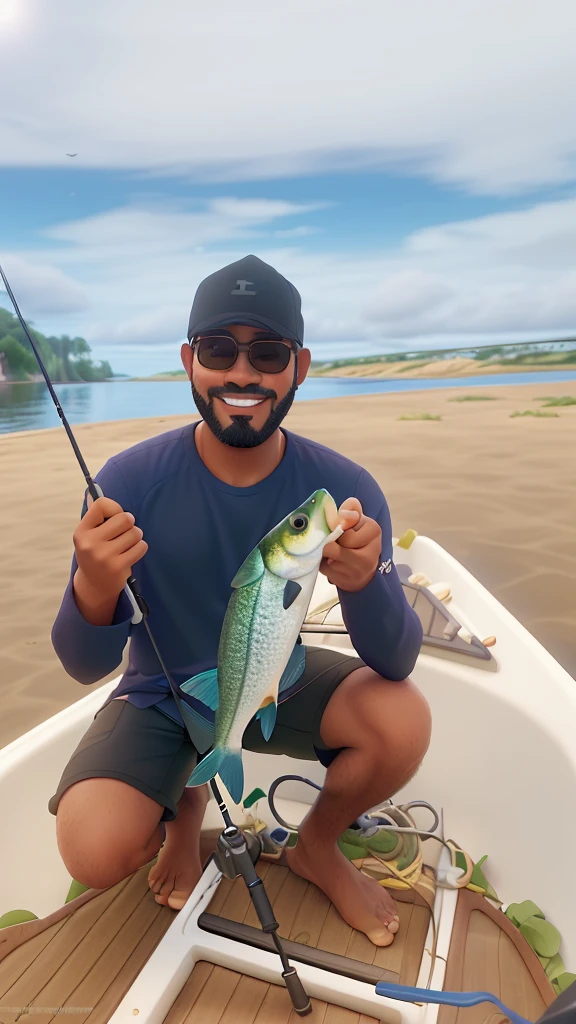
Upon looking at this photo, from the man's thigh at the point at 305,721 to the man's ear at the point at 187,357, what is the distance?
92cm

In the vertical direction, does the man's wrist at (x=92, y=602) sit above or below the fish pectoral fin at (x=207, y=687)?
above

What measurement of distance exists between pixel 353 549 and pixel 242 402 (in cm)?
45

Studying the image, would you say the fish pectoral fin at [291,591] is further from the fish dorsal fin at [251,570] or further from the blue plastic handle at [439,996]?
the blue plastic handle at [439,996]

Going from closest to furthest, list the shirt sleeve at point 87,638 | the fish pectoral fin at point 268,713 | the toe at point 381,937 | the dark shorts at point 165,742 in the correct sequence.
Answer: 1. the fish pectoral fin at point 268,713
2. the shirt sleeve at point 87,638
3. the dark shorts at point 165,742
4. the toe at point 381,937

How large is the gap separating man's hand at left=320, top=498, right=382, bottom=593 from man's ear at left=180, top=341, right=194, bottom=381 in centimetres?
56

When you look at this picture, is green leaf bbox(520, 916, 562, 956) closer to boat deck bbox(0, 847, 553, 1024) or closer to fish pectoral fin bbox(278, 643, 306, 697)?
boat deck bbox(0, 847, 553, 1024)

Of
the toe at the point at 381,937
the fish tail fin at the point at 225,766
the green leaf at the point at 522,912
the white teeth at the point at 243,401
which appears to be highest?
the white teeth at the point at 243,401

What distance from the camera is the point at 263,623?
1.10m

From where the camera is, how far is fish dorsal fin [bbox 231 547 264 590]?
3.57 feet

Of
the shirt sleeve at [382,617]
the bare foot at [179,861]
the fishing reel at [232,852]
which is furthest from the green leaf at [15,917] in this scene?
the shirt sleeve at [382,617]

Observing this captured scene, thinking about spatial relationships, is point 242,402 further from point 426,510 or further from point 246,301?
point 426,510

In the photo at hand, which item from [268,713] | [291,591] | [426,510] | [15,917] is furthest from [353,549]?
[426,510]

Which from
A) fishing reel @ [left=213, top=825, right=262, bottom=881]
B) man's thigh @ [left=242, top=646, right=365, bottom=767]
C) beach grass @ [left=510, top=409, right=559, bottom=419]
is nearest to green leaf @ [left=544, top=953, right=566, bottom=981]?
man's thigh @ [left=242, top=646, right=365, bottom=767]

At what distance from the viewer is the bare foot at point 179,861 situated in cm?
187
